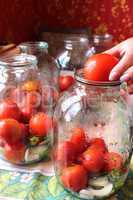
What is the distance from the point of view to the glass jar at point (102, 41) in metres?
1.52

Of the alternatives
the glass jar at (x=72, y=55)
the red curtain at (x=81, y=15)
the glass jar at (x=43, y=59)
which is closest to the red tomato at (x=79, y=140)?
the glass jar at (x=43, y=59)

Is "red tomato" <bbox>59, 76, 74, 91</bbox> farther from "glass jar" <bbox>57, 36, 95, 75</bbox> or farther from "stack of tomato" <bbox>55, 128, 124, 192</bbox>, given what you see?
"stack of tomato" <bbox>55, 128, 124, 192</bbox>

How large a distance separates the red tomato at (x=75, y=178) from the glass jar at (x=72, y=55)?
0.63 meters

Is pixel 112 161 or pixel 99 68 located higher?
pixel 99 68

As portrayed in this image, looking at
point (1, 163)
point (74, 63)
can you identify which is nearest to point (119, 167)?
point (1, 163)

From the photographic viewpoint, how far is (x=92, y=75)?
0.62 m

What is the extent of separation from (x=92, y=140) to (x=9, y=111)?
0.17m

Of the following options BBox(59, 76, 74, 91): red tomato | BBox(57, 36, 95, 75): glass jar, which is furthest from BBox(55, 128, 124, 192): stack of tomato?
BBox(57, 36, 95, 75): glass jar

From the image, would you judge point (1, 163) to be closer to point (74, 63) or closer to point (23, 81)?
point (23, 81)

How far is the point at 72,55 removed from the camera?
1.23 meters

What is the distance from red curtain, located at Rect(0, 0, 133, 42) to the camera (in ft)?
5.65

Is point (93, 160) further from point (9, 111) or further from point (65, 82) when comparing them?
point (65, 82)

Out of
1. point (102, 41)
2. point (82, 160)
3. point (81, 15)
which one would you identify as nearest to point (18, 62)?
point (82, 160)

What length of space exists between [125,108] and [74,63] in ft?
1.88
